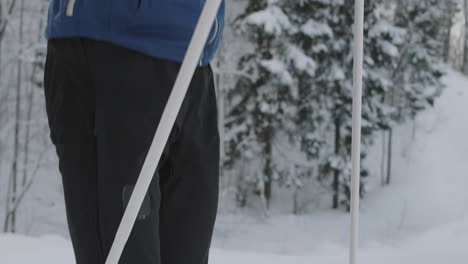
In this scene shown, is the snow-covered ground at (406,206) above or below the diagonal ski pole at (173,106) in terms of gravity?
below

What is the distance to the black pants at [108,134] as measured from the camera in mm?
638

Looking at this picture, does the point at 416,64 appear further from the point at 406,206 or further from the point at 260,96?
A: the point at 260,96

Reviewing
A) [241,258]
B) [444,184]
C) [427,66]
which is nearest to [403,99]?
[427,66]

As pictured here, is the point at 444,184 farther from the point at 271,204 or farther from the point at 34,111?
the point at 34,111

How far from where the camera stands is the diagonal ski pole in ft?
1.38

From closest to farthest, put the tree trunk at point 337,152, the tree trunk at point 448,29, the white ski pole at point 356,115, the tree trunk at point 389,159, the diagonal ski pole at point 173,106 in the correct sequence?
the diagonal ski pole at point 173,106
the white ski pole at point 356,115
the tree trunk at point 337,152
the tree trunk at point 389,159
the tree trunk at point 448,29

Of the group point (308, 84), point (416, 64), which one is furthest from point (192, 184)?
point (416, 64)

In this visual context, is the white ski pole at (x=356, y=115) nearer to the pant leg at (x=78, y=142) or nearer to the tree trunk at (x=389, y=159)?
the pant leg at (x=78, y=142)

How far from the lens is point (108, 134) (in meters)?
A: 0.63

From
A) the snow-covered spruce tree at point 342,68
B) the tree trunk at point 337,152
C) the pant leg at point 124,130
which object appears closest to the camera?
the pant leg at point 124,130

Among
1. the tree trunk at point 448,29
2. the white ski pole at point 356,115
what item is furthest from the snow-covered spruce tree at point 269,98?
the white ski pole at point 356,115

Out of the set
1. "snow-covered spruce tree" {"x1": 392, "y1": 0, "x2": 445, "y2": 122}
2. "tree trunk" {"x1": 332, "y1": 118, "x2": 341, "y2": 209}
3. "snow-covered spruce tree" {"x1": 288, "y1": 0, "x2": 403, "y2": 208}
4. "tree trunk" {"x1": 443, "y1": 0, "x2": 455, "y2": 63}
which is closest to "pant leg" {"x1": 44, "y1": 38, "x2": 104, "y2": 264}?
"snow-covered spruce tree" {"x1": 288, "y1": 0, "x2": 403, "y2": 208}

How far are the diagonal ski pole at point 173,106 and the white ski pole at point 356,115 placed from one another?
0.54ft

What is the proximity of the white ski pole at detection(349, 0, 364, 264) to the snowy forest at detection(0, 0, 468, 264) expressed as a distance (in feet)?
21.9
